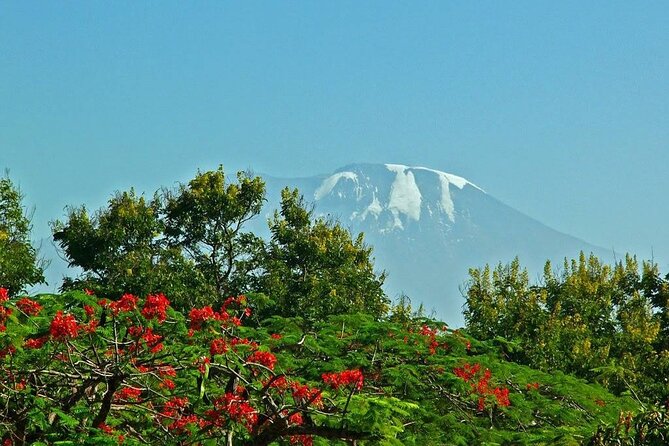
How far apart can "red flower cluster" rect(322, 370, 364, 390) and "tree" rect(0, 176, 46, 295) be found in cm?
2142

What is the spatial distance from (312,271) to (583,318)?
9.45 meters

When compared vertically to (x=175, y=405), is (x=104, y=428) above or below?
below

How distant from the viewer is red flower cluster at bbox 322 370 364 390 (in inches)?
393

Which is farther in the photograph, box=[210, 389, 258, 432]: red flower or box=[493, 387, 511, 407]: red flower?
box=[493, 387, 511, 407]: red flower

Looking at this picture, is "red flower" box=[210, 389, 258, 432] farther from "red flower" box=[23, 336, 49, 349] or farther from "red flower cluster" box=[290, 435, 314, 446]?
"red flower" box=[23, 336, 49, 349]

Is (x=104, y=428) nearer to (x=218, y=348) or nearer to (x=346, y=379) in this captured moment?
(x=218, y=348)

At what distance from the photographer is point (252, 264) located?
36.0m

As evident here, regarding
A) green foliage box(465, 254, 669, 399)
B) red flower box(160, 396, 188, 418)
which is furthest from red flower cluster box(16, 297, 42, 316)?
green foliage box(465, 254, 669, 399)

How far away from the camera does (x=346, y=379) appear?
1065 centimetres

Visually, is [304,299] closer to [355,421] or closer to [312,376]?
[312,376]

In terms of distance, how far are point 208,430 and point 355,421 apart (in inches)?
57.9

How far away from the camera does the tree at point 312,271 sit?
3475 centimetres

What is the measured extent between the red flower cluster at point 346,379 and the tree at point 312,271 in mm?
22755

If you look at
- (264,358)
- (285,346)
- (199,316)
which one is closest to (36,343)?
(199,316)
